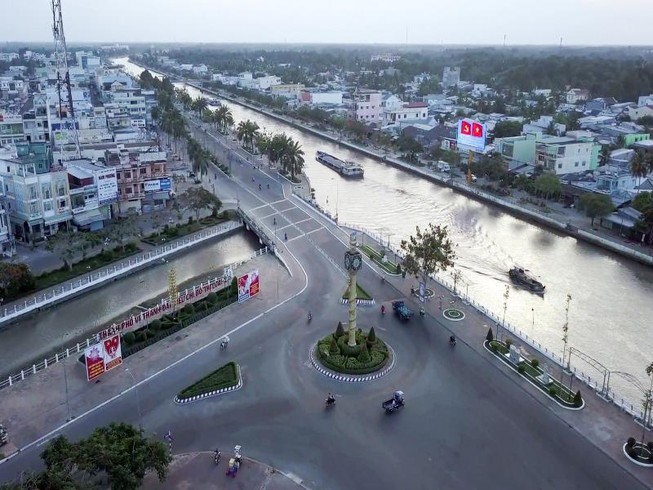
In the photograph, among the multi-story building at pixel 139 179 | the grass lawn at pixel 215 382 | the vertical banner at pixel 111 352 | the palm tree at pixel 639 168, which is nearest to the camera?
the grass lawn at pixel 215 382

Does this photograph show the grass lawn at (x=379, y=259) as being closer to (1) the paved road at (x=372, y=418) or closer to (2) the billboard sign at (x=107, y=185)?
(1) the paved road at (x=372, y=418)

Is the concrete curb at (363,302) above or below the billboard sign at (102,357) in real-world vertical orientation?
below

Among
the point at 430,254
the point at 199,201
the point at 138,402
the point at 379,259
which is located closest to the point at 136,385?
the point at 138,402

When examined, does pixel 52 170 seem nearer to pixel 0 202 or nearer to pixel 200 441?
pixel 0 202

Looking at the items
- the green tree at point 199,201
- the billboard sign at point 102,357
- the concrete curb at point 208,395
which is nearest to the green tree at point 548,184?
the green tree at point 199,201

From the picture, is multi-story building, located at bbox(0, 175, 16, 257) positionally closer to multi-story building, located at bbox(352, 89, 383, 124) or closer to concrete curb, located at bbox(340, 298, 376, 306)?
concrete curb, located at bbox(340, 298, 376, 306)

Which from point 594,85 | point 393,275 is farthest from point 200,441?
point 594,85

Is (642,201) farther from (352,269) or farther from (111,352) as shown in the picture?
(111,352)

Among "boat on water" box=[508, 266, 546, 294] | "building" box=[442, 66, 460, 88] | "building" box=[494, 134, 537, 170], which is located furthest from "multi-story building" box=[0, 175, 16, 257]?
"building" box=[442, 66, 460, 88]
